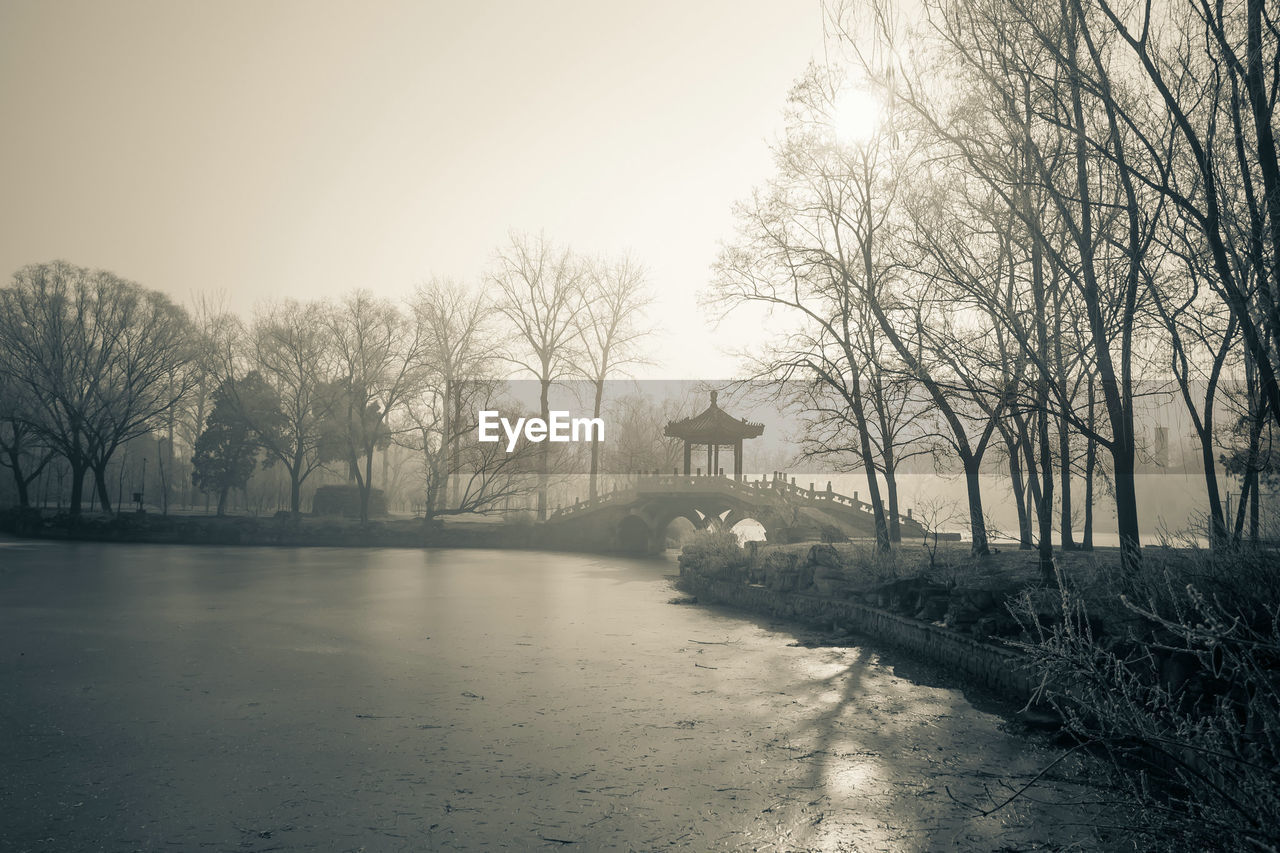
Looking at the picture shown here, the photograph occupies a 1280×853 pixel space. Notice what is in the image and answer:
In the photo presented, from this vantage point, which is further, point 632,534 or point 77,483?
point 77,483

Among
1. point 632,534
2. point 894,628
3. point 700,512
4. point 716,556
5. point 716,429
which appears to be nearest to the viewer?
point 894,628

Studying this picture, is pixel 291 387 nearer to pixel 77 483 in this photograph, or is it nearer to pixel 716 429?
pixel 77 483

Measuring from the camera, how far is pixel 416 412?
38.5 m

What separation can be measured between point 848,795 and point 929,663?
5.14 metres

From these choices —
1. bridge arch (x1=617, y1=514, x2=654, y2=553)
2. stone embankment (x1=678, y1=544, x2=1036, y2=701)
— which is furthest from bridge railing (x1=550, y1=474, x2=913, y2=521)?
stone embankment (x1=678, y1=544, x2=1036, y2=701)

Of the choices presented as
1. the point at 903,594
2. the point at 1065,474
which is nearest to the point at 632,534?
the point at 1065,474

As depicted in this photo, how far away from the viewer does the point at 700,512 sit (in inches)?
1438

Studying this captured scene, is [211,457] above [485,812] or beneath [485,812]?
above

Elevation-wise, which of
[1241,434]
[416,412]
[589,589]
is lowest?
[589,589]

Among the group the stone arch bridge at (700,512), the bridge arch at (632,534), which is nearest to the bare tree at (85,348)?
the stone arch bridge at (700,512)

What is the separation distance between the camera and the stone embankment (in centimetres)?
960

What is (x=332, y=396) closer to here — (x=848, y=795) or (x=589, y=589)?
(x=589, y=589)

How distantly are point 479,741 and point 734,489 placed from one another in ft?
82.6

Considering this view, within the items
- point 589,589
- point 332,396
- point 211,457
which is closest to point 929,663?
point 589,589
